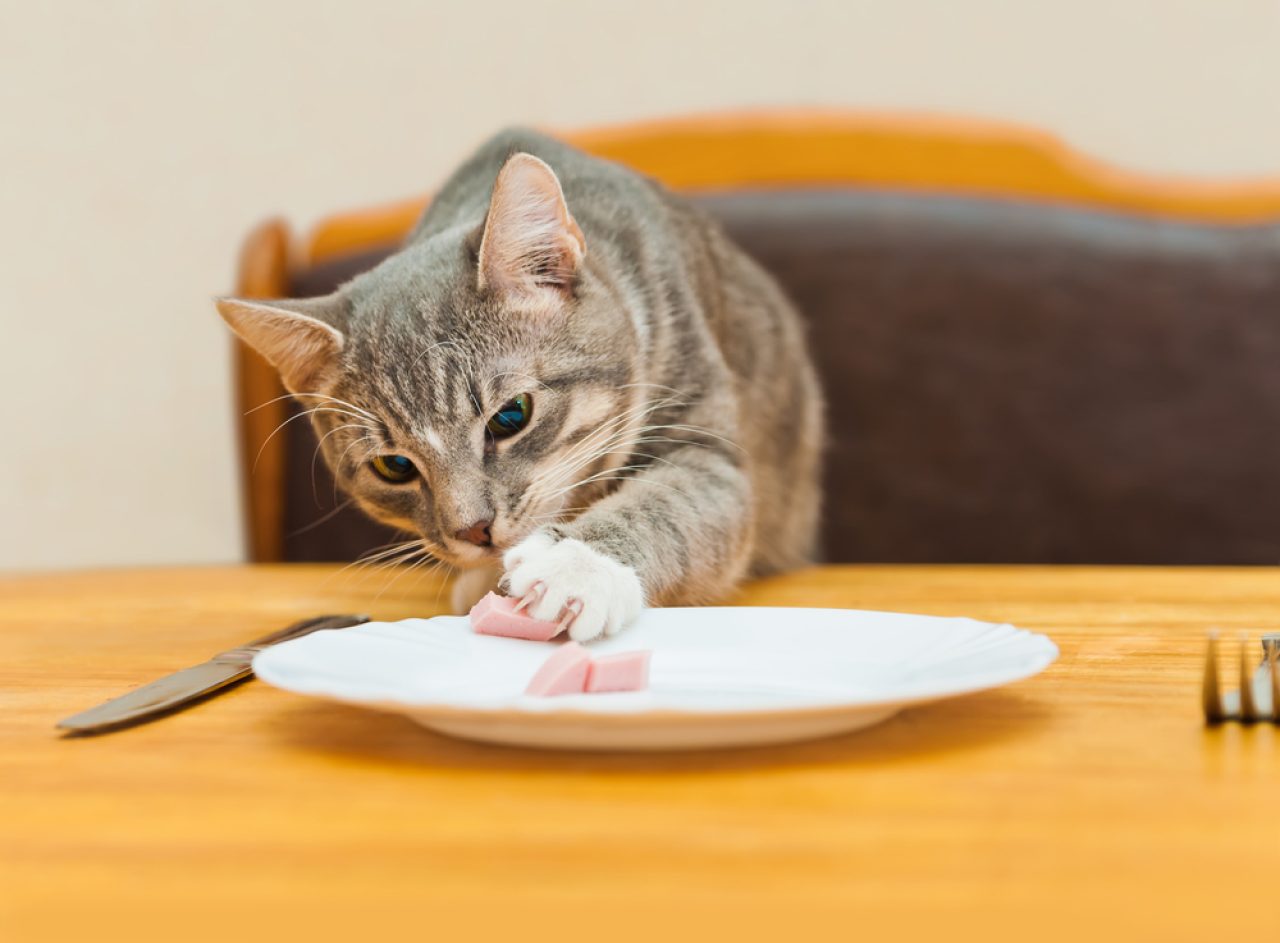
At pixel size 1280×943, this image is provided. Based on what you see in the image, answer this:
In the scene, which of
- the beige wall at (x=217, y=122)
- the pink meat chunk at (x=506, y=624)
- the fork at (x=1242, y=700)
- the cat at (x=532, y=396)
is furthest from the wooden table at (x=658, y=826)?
the beige wall at (x=217, y=122)

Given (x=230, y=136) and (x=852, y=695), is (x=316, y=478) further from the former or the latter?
(x=852, y=695)

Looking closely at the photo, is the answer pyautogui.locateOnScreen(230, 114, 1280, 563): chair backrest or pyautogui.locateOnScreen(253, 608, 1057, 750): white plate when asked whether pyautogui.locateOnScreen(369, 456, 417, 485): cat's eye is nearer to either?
pyautogui.locateOnScreen(253, 608, 1057, 750): white plate

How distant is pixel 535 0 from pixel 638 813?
202 cm

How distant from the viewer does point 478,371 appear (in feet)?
3.61

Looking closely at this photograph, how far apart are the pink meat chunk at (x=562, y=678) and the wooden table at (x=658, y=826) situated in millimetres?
43

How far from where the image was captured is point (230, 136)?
2.28 metres

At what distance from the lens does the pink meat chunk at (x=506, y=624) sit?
785 mm

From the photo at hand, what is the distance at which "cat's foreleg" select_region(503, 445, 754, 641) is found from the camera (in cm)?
83

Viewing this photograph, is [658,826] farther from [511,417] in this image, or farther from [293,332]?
[293,332]

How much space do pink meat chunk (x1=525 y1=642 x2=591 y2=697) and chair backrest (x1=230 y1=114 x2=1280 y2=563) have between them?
1507 mm

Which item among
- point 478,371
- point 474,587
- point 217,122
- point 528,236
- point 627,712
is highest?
point 217,122

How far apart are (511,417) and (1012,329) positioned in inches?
47.8

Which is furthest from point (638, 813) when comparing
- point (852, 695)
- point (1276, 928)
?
point (1276, 928)

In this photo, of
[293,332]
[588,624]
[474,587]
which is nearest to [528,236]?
[293,332]
